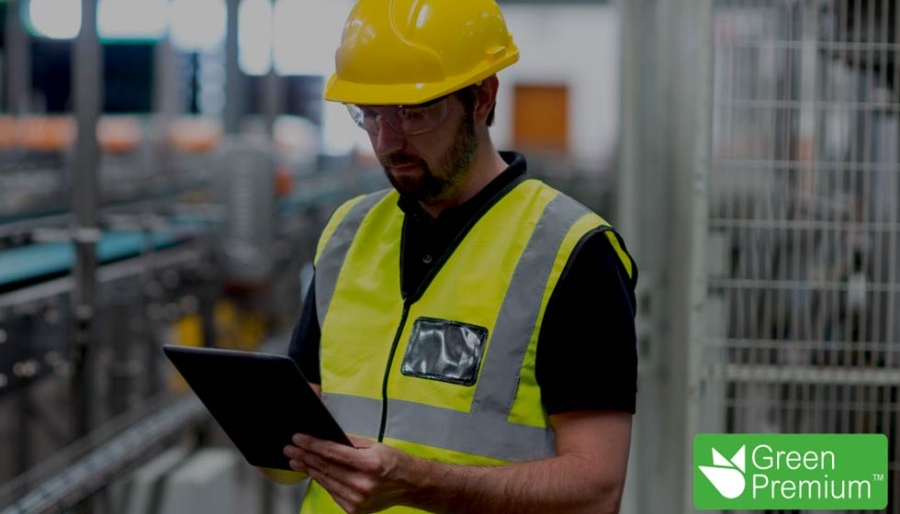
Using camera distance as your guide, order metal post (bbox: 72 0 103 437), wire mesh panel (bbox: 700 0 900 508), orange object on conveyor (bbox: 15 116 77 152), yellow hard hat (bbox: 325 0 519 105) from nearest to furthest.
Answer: yellow hard hat (bbox: 325 0 519 105), wire mesh panel (bbox: 700 0 900 508), metal post (bbox: 72 0 103 437), orange object on conveyor (bbox: 15 116 77 152)

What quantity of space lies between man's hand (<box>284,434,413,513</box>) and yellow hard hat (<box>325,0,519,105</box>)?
52 cm

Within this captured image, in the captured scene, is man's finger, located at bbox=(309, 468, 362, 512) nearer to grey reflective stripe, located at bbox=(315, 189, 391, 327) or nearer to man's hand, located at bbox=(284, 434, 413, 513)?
man's hand, located at bbox=(284, 434, 413, 513)

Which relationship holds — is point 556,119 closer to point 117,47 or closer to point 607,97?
point 607,97

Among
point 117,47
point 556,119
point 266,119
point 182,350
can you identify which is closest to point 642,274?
point 182,350

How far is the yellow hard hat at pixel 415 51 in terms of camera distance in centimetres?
191

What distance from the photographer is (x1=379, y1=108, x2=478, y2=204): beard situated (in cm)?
187

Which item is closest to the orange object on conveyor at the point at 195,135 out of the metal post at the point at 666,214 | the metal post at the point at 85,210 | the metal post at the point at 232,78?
the metal post at the point at 232,78

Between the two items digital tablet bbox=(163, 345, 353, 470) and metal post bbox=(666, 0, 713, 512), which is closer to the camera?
digital tablet bbox=(163, 345, 353, 470)

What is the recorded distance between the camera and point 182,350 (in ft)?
5.57

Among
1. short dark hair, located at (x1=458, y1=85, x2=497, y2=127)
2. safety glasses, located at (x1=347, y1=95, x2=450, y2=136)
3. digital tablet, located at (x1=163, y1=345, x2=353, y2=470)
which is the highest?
short dark hair, located at (x1=458, y1=85, x2=497, y2=127)

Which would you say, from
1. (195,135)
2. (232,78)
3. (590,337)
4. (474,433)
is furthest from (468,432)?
(195,135)

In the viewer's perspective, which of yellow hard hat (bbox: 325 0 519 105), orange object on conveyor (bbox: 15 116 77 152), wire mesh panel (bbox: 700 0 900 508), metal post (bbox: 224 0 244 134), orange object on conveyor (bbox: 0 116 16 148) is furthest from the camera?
orange object on conveyor (bbox: 15 116 77 152)

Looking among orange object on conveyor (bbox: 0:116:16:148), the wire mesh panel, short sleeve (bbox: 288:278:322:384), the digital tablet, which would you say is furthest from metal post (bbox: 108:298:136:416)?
orange object on conveyor (bbox: 0:116:16:148)

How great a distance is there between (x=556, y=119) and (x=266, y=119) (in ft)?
51.4
